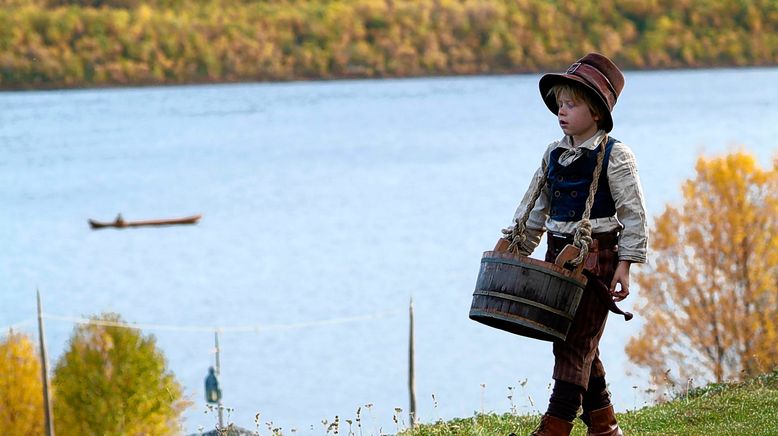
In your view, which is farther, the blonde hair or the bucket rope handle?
the blonde hair

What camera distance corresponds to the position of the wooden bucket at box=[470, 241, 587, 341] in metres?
5.45

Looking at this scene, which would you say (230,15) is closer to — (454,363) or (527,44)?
(527,44)

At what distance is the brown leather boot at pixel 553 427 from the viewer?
5770mm

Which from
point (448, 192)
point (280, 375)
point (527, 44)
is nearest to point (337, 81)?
point (527, 44)

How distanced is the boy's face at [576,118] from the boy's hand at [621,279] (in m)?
0.63

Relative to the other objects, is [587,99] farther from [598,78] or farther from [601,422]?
[601,422]

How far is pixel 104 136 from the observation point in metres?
171

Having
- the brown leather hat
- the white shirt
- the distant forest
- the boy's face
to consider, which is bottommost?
the white shirt

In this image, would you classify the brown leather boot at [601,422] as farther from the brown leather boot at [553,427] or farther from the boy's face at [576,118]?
the boy's face at [576,118]

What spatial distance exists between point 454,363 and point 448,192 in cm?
4664

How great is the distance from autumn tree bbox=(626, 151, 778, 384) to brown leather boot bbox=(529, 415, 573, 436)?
42812mm

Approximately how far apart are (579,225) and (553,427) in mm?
972

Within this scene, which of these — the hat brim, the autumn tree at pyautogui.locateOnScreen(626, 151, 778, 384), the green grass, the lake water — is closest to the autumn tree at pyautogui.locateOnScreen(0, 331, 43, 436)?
the lake water

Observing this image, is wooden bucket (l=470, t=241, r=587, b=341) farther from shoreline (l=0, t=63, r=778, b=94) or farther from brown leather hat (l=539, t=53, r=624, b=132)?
shoreline (l=0, t=63, r=778, b=94)
